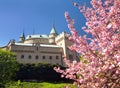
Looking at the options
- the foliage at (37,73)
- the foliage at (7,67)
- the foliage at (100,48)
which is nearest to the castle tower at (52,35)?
the foliage at (37,73)

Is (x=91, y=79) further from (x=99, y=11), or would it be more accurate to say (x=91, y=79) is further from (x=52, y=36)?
(x=52, y=36)

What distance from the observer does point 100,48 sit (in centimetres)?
866

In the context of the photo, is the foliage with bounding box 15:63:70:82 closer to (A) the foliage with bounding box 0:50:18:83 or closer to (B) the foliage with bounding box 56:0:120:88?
(A) the foliage with bounding box 0:50:18:83

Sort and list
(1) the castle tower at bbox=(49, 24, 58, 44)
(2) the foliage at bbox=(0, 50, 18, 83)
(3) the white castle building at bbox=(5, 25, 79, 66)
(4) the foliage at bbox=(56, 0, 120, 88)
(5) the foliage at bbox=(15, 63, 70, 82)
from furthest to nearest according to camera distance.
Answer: (1) the castle tower at bbox=(49, 24, 58, 44) → (3) the white castle building at bbox=(5, 25, 79, 66) → (5) the foliage at bbox=(15, 63, 70, 82) → (2) the foliage at bbox=(0, 50, 18, 83) → (4) the foliage at bbox=(56, 0, 120, 88)

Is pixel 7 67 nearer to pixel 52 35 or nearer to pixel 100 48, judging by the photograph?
pixel 100 48

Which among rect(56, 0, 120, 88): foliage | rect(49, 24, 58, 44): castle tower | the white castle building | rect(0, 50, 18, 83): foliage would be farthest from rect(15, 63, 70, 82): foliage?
rect(56, 0, 120, 88): foliage

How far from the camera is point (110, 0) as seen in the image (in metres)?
9.07

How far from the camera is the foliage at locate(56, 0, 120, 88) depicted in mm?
7820

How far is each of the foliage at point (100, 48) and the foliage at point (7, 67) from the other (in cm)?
3937

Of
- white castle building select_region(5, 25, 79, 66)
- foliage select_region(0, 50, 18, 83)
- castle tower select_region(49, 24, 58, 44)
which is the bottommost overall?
foliage select_region(0, 50, 18, 83)

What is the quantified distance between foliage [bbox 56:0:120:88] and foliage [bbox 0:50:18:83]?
3937cm

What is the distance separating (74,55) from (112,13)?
77.6 m

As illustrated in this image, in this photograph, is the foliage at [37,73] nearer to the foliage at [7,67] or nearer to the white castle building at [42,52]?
the foliage at [7,67]

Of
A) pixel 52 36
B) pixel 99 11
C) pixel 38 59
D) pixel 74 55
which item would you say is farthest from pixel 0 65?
pixel 52 36
